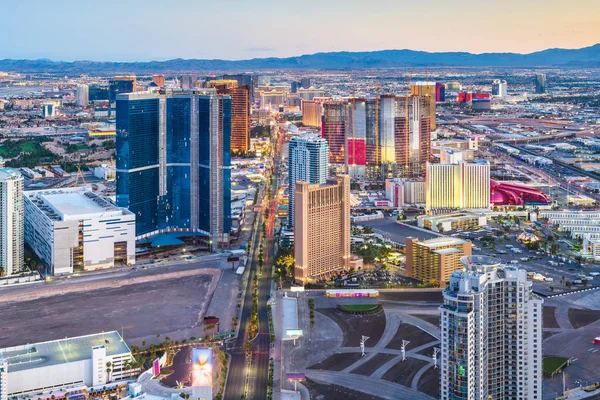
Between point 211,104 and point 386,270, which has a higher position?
point 211,104

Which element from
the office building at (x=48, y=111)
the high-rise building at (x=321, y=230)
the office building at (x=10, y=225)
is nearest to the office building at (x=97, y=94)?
the office building at (x=48, y=111)

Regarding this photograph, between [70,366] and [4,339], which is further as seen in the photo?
[4,339]

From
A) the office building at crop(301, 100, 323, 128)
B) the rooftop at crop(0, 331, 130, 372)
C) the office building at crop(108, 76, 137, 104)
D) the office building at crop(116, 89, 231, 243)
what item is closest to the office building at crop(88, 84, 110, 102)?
the office building at crop(108, 76, 137, 104)

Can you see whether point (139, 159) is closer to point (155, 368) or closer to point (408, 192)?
point (155, 368)

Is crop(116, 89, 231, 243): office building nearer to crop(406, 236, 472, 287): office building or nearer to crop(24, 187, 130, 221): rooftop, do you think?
crop(24, 187, 130, 221): rooftop

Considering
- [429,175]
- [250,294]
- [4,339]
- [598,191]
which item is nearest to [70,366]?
[4,339]

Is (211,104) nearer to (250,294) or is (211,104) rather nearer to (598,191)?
(250,294)
